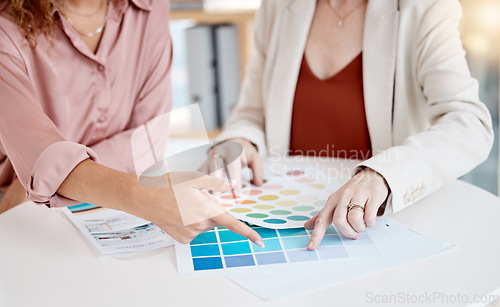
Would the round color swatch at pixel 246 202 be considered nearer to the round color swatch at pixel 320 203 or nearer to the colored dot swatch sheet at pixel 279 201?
the colored dot swatch sheet at pixel 279 201

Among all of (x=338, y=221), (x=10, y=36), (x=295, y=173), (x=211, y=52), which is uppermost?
(x=10, y=36)

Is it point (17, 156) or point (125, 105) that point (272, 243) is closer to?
point (17, 156)

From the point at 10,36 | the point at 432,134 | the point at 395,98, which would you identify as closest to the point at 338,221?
the point at 432,134

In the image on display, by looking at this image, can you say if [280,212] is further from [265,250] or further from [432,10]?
[432,10]

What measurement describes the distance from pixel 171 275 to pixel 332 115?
0.77 m

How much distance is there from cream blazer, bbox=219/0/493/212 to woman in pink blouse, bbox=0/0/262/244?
0.28 metres

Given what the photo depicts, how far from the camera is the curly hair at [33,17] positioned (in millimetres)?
1108

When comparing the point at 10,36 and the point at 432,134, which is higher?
the point at 10,36

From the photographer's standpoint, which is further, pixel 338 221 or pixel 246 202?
pixel 246 202

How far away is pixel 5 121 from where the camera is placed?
97 cm

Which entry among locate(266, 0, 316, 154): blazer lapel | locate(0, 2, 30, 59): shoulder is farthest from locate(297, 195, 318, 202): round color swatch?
locate(0, 2, 30, 59): shoulder
